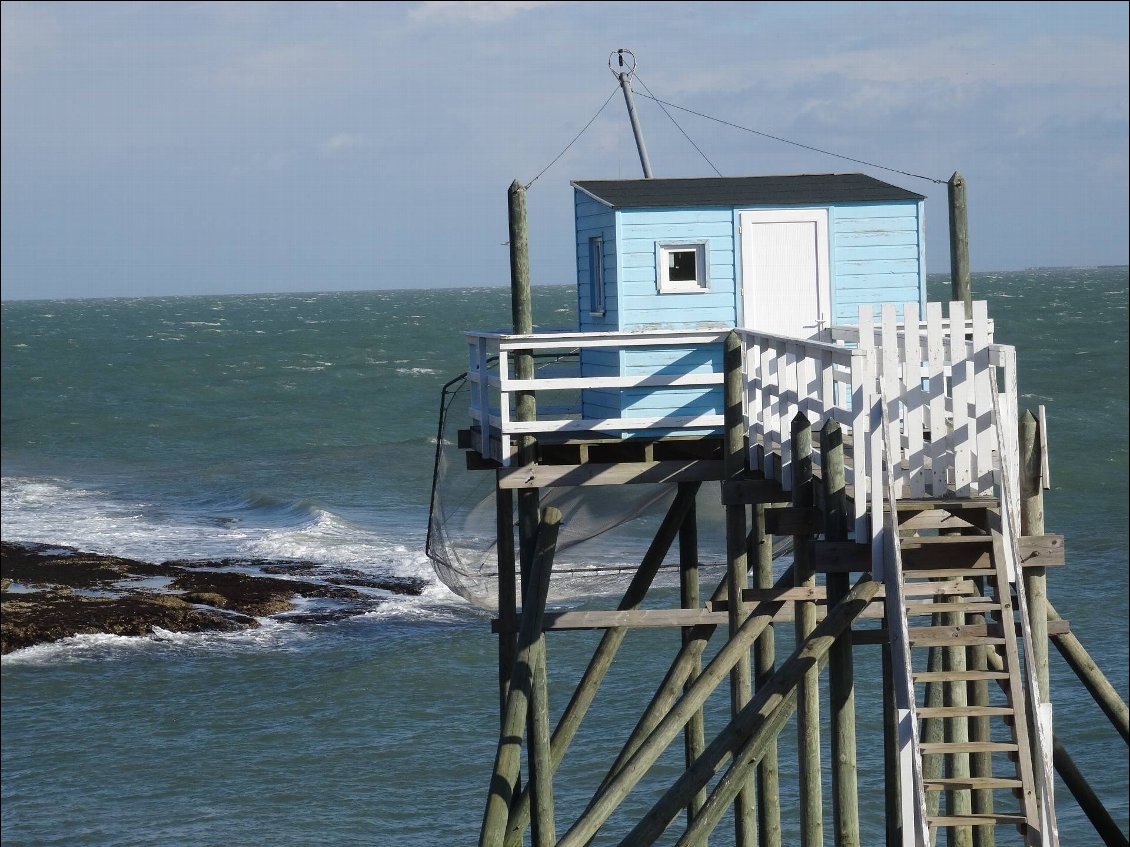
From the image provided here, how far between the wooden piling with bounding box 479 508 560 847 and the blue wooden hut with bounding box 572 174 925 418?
1.87m

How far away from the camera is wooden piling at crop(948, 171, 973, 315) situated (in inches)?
501

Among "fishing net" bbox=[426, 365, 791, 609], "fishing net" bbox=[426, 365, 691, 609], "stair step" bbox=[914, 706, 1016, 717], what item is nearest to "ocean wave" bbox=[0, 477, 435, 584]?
"fishing net" bbox=[426, 365, 791, 609]

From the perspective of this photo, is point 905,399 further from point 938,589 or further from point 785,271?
point 785,271

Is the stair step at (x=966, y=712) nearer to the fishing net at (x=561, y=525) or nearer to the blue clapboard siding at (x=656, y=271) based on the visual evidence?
the blue clapboard siding at (x=656, y=271)

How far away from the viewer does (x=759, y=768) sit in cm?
1160

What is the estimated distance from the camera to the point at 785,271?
1312 centimetres

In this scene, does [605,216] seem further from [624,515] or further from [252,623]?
[252,623]

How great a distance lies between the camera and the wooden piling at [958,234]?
12734 millimetres

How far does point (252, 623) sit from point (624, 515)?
12.7 metres

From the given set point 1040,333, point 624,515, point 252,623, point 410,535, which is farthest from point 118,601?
point 1040,333

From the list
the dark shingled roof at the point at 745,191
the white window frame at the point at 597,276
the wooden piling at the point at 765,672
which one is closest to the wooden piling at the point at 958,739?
the wooden piling at the point at 765,672

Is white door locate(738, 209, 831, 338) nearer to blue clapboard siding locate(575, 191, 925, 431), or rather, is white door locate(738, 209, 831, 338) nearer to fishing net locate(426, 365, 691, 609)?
blue clapboard siding locate(575, 191, 925, 431)

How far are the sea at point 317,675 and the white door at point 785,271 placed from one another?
Result: 15.0ft

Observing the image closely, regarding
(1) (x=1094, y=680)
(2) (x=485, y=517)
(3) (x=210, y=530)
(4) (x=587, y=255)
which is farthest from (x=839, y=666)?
(3) (x=210, y=530)
